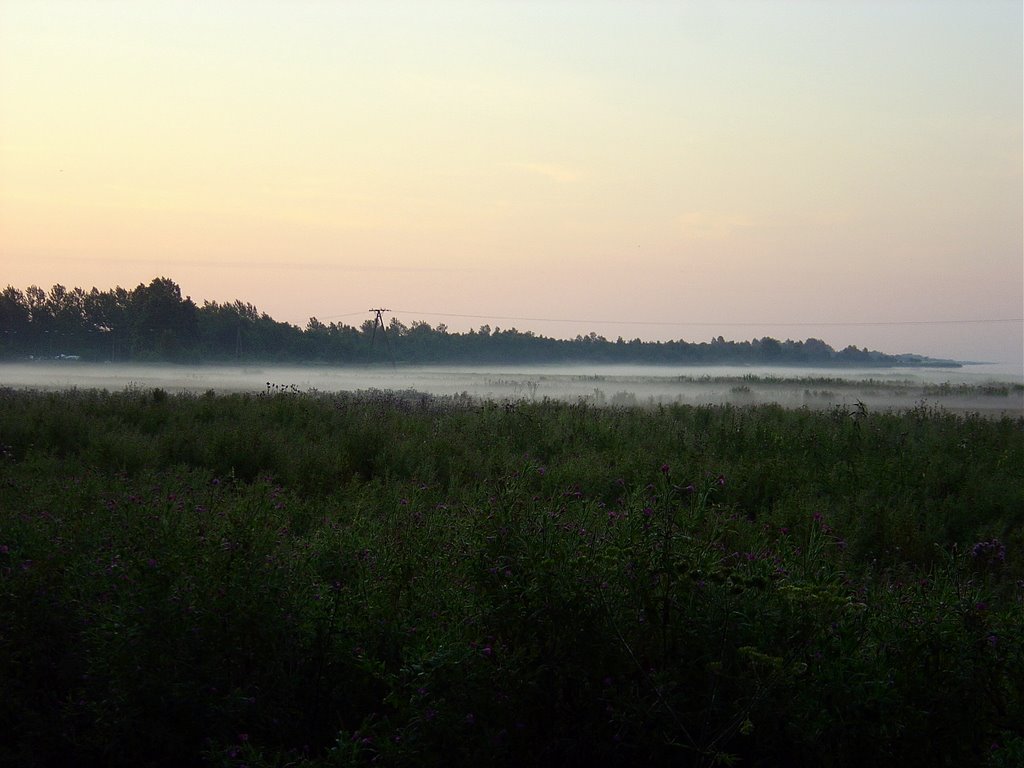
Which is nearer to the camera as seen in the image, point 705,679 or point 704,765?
point 704,765

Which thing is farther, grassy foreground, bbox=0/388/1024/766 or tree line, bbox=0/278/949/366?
tree line, bbox=0/278/949/366

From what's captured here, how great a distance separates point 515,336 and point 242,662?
114316 mm

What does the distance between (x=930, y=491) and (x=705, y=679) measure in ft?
28.3

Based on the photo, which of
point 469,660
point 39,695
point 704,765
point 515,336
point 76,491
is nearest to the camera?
point 704,765

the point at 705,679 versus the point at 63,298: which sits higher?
the point at 63,298

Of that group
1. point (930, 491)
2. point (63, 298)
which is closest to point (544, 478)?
point (930, 491)

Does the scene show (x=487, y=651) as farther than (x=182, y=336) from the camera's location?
No

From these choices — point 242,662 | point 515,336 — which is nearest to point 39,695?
point 242,662

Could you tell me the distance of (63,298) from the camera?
93.8m

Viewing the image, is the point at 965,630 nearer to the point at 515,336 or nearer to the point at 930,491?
the point at 930,491

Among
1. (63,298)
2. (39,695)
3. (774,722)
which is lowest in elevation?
(39,695)

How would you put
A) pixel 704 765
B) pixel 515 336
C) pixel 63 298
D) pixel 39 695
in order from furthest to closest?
1. pixel 515 336
2. pixel 63 298
3. pixel 39 695
4. pixel 704 765

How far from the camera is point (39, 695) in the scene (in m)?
4.60

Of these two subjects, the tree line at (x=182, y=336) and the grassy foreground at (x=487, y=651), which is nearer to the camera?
the grassy foreground at (x=487, y=651)
